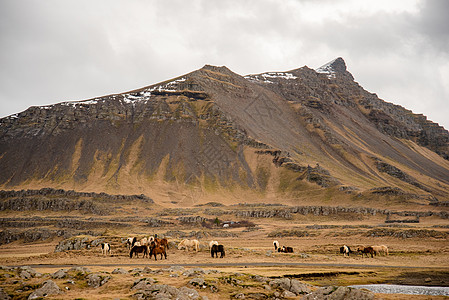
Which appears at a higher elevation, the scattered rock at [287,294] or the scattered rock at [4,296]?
the scattered rock at [4,296]

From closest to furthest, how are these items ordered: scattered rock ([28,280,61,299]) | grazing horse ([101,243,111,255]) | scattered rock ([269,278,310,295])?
scattered rock ([28,280,61,299]), scattered rock ([269,278,310,295]), grazing horse ([101,243,111,255])

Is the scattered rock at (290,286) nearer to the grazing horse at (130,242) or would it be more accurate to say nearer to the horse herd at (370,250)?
the horse herd at (370,250)

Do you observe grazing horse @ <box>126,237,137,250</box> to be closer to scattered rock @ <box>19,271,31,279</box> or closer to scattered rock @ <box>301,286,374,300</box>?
scattered rock @ <box>19,271,31,279</box>

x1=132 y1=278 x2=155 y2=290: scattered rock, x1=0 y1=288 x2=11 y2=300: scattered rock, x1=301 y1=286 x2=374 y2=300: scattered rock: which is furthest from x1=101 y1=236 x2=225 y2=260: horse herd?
x1=301 y1=286 x2=374 y2=300: scattered rock

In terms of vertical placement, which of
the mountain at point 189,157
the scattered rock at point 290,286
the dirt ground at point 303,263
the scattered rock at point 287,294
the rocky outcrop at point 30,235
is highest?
the mountain at point 189,157

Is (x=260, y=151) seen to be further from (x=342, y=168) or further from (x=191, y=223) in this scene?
(x=191, y=223)

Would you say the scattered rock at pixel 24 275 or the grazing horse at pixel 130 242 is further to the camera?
the grazing horse at pixel 130 242

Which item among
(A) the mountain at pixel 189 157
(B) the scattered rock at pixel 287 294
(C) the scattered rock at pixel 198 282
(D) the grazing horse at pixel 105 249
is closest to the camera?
(B) the scattered rock at pixel 287 294

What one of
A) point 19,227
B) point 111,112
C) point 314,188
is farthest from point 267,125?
point 19,227

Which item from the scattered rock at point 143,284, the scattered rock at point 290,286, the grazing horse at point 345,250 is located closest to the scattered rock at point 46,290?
the scattered rock at point 143,284

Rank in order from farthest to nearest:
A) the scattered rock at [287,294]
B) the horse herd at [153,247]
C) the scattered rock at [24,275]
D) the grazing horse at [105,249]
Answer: the grazing horse at [105,249] → the horse herd at [153,247] → the scattered rock at [24,275] → the scattered rock at [287,294]

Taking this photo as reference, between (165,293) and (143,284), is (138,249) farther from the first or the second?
(165,293)

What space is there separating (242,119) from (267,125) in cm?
1540

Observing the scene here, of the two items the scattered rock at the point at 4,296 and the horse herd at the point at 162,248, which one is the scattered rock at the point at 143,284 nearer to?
the scattered rock at the point at 4,296
